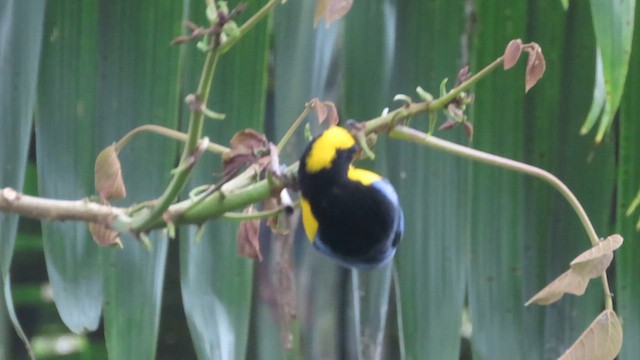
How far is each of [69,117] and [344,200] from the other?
414 millimetres

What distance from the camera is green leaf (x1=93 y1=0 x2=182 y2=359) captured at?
0.71m

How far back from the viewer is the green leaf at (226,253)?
697mm

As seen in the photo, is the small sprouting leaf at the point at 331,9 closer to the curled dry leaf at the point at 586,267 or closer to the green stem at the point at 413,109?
the green stem at the point at 413,109

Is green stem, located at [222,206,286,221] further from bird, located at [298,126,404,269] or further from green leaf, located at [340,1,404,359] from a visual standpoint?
green leaf, located at [340,1,404,359]

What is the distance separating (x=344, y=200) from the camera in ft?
1.24

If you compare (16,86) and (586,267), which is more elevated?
(16,86)

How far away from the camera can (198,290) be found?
704 millimetres

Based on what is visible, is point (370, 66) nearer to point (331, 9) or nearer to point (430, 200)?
point (430, 200)

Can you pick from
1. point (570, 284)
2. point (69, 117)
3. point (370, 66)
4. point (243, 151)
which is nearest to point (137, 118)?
point (69, 117)

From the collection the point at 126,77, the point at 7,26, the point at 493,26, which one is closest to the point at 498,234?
the point at 493,26

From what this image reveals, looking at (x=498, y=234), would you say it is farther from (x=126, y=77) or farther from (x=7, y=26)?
(x=7, y=26)

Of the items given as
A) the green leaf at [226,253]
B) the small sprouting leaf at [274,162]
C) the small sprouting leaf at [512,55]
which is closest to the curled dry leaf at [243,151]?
the small sprouting leaf at [274,162]

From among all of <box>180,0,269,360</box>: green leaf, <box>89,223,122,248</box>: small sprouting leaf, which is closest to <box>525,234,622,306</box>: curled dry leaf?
<box>89,223,122,248</box>: small sprouting leaf

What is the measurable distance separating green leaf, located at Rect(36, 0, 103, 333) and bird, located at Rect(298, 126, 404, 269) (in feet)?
1.25
